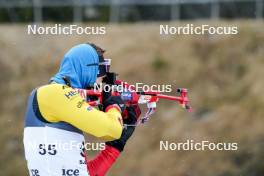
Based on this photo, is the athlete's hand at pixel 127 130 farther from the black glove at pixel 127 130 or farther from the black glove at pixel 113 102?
the black glove at pixel 113 102

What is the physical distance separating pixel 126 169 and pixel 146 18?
472cm

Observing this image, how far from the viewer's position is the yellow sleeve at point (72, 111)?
515 cm

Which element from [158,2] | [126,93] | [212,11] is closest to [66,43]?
[158,2]

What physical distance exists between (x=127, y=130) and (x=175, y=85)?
10495mm

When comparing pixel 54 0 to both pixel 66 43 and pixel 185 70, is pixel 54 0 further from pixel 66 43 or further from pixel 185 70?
pixel 185 70

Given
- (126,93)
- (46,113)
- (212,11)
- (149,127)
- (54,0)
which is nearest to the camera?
(46,113)

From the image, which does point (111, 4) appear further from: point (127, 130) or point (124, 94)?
point (127, 130)

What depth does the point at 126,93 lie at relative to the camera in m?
5.74

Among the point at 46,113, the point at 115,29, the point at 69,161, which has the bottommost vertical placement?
the point at 69,161

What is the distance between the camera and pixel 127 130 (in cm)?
562

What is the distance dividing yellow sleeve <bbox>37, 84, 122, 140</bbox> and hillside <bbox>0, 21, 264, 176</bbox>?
337 inches

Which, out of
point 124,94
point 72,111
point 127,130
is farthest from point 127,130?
point 72,111

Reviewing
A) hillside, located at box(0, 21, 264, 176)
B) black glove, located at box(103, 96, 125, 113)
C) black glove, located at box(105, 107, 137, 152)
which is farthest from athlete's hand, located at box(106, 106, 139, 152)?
hillside, located at box(0, 21, 264, 176)

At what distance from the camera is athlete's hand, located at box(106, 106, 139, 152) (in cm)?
560
